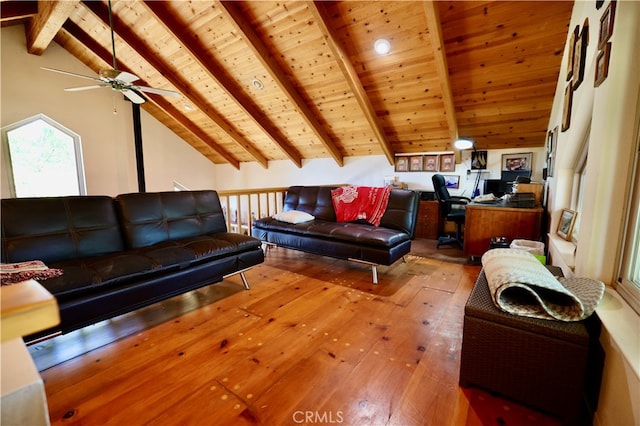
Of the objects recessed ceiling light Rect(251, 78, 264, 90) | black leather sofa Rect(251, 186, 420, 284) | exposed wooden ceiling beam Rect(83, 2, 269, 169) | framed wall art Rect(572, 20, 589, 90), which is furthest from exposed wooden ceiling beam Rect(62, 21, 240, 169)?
framed wall art Rect(572, 20, 589, 90)

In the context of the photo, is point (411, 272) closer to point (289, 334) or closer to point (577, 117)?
point (289, 334)

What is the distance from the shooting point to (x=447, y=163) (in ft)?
15.2

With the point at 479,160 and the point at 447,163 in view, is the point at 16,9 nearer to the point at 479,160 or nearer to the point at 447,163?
the point at 447,163

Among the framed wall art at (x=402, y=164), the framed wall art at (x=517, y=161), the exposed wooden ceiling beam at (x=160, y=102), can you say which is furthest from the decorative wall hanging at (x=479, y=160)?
the exposed wooden ceiling beam at (x=160, y=102)

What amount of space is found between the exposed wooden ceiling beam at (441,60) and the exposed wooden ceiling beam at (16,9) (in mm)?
5146

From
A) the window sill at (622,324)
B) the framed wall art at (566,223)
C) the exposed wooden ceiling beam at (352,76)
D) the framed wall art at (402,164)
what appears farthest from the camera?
the framed wall art at (402,164)

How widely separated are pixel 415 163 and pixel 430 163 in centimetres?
26

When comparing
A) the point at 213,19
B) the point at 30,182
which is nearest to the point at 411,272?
the point at 213,19

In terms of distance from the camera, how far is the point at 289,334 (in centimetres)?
181

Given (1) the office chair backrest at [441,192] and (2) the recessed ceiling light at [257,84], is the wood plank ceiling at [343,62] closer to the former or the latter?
(2) the recessed ceiling light at [257,84]

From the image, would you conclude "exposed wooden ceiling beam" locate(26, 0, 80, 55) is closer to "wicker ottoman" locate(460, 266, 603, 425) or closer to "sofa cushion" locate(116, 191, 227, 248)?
"sofa cushion" locate(116, 191, 227, 248)

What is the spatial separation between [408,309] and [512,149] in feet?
11.2

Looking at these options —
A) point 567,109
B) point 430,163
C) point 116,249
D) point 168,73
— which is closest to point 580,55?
point 567,109

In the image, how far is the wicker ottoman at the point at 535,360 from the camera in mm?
1103
